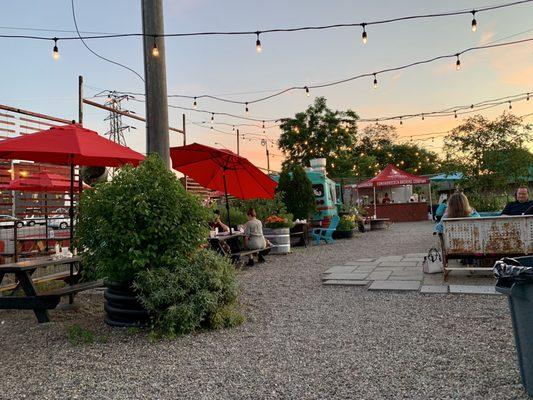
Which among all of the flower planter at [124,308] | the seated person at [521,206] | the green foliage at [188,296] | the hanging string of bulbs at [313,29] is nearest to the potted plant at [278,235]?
the hanging string of bulbs at [313,29]

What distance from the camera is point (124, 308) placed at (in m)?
4.21

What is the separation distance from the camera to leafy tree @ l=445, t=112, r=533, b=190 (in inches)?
422

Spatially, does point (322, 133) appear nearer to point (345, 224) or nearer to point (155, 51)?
point (345, 224)

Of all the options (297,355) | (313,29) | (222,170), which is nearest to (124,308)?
(297,355)

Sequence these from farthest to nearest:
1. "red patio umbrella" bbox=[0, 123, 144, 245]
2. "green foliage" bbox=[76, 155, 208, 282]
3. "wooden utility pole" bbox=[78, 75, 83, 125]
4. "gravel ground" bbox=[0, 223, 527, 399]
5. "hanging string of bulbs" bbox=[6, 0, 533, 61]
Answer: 1. "wooden utility pole" bbox=[78, 75, 83, 125]
2. "hanging string of bulbs" bbox=[6, 0, 533, 61]
3. "red patio umbrella" bbox=[0, 123, 144, 245]
4. "green foliage" bbox=[76, 155, 208, 282]
5. "gravel ground" bbox=[0, 223, 527, 399]

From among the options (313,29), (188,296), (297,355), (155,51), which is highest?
(313,29)

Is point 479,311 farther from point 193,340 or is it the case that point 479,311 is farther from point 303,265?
point 303,265

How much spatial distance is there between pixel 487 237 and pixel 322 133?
1057 inches

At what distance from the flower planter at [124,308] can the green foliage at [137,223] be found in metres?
0.14

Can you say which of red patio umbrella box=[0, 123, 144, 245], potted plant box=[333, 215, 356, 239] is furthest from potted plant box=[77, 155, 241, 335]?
potted plant box=[333, 215, 356, 239]

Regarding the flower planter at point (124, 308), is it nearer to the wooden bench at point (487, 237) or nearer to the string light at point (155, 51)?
the string light at point (155, 51)

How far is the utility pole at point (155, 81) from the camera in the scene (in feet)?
17.3

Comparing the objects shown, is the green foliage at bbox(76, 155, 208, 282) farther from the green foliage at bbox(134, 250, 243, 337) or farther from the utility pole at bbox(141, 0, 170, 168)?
the utility pole at bbox(141, 0, 170, 168)

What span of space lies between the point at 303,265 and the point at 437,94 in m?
10.7
